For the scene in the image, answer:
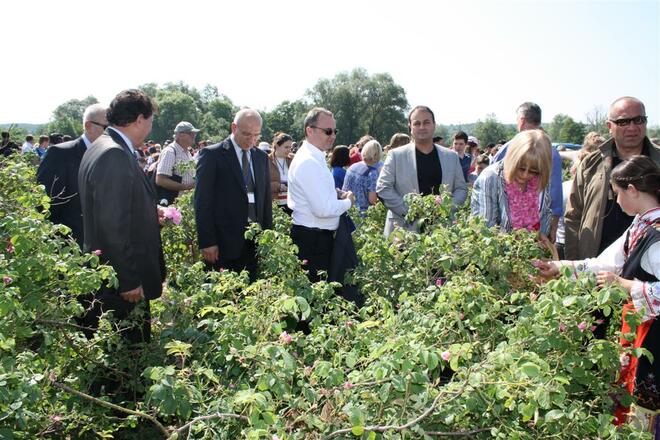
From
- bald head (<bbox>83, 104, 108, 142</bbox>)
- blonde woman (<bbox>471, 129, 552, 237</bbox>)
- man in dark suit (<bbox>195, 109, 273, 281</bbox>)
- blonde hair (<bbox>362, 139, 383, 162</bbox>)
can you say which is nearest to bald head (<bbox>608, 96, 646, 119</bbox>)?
blonde woman (<bbox>471, 129, 552, 237</bbox>)

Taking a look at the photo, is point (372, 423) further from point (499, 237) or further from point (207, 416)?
point (499, 237)

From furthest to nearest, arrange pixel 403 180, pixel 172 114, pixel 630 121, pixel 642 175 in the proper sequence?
pixel 172 114 < pixel 403 180 < pixel 630 121 < pixel 642 175

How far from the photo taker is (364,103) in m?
69.8

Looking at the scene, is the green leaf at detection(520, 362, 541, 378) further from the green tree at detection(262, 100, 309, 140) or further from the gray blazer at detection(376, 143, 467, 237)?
the green tree at detection(262, 100, 309, 140)

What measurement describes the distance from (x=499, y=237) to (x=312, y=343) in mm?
1459

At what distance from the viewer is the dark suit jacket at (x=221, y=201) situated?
4695 mm

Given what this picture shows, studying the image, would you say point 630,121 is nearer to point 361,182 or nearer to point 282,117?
point 361,182

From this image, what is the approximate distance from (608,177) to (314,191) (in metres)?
2.14

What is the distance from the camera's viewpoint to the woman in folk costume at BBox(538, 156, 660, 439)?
2.79 metres

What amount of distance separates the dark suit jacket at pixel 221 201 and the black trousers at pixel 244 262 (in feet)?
0.23

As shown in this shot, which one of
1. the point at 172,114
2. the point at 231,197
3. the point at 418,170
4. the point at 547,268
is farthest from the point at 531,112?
the point at 172,114

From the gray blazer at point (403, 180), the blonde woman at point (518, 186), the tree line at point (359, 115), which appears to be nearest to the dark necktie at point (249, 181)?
the gray blazer at point (403, 180)

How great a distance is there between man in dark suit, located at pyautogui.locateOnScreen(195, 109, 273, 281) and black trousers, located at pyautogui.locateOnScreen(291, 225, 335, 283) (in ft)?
1.53

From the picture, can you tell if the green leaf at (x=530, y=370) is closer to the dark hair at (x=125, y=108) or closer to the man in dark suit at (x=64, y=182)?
the dark hair at (x=125, y=108)
